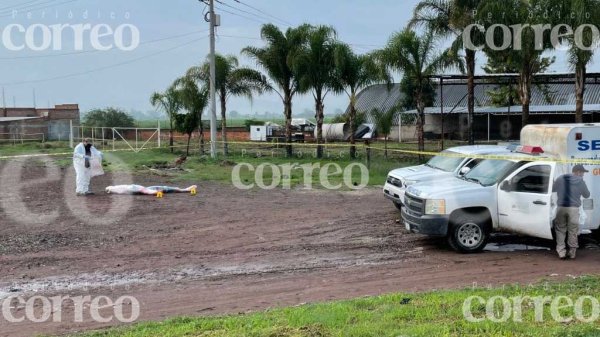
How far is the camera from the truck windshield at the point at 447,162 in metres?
14.0

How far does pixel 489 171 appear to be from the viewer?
38.2ft

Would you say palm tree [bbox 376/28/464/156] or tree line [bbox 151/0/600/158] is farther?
palm tree [bbox 376/28/464/156]

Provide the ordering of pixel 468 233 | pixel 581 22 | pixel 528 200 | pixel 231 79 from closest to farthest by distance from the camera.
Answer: pixel 528 200 → pixel 468 233 → pixel 581 22 → pixel 231 79

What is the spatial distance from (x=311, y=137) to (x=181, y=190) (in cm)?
3324

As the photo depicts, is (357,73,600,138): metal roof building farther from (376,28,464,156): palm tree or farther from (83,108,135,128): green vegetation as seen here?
(83,108,135,128): green vegetation

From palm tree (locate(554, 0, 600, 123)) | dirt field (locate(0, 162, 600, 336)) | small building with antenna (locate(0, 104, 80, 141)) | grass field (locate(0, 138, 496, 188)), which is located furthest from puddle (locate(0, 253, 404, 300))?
small building with antenna (locate(0, 104, 80, 141))

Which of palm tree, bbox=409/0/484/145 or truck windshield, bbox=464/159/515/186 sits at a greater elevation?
palm tree, bbox=409/0/484/145

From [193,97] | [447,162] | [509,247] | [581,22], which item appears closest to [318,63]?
[193,97]

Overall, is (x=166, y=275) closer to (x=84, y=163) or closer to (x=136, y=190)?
(x=136, y=190)

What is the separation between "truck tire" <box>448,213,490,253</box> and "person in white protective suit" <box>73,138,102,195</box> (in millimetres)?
11454

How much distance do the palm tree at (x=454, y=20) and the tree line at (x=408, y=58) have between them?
41 mm

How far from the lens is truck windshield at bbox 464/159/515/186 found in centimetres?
1123

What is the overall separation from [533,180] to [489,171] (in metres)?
0.99

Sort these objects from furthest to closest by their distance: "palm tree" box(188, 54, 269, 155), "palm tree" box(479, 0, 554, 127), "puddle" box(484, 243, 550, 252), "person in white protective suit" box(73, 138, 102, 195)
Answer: "palm tree" box(188, 54, 269, 155) < "palm tree" box(479, 0, 554, 127) < "person in white protective suit" box(73, 138, 102, 195) < "puddle" box(484, 243, 550, 252)
